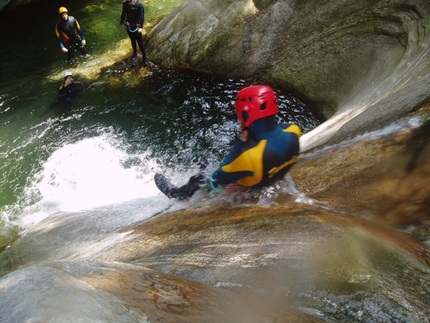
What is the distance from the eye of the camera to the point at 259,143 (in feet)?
10.5

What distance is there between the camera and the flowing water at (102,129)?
260 inches

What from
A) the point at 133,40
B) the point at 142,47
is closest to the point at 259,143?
the point at 142,47

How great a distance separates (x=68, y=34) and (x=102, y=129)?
4.05m

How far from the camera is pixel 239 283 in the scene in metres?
2.43

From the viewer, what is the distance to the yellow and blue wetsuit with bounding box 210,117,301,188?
3193 millimetres

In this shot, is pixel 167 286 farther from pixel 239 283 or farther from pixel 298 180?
pixel 298 180

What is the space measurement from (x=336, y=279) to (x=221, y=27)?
8.17 metres

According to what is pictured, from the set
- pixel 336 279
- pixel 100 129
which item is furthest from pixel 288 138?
pixel 100 129

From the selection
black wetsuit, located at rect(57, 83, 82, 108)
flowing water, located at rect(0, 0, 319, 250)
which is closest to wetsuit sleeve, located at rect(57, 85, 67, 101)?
black wetsuit, located at rect(57, 83, 82, 108)

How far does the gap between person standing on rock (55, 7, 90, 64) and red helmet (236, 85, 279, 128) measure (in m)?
8.65

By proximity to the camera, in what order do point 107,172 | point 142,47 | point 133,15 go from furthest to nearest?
1. point 142,47
2. point 133,15
3. point 107,172

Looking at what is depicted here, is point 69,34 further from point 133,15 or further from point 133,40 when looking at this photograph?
point 133,15

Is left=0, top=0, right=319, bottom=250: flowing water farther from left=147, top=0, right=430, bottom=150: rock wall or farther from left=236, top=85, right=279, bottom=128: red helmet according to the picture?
left=236, top=85, right=279, bottom=128: red helmet

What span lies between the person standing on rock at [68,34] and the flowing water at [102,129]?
0.45 metres
